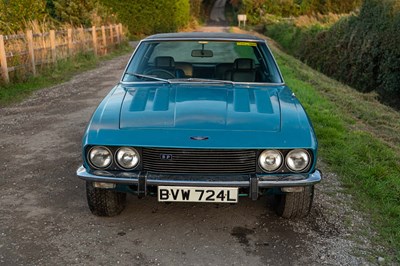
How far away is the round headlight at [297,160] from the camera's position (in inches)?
132

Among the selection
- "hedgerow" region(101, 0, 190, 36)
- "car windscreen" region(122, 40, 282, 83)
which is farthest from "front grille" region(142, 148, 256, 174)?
"hedgerow" region(101, 0, 190, 36)

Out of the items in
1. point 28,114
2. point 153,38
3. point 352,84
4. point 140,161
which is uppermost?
point 153,38

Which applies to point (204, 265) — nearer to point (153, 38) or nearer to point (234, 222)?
point (234, 222)

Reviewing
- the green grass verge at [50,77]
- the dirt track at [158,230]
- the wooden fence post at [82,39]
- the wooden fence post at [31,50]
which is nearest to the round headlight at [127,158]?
the dirt track at [158,230]

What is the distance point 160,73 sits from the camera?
4.70 metres

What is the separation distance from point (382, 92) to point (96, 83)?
8.93 meters

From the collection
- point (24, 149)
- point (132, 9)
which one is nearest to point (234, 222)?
point (24, 149)

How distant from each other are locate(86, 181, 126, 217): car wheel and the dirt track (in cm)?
8

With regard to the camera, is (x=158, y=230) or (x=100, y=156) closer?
(x=100, y=156)

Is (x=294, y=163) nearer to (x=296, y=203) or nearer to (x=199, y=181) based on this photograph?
(x=296, y=203)

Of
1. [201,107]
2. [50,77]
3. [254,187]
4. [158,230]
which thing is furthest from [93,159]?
[50,77]

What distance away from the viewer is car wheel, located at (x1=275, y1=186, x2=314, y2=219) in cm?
366

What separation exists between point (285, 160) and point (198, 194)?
2.32ft

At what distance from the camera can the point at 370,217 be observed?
4.02 meters
